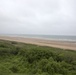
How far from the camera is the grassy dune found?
13.1 meters

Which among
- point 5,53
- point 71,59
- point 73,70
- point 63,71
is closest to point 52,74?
point 63,71

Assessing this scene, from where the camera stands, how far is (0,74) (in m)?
10.5

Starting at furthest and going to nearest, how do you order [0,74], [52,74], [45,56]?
[45,56] → [52,74] → [0,74]

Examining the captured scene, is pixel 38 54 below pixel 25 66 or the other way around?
the other way around

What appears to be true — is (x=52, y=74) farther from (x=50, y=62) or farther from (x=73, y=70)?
(x=73, y=70)

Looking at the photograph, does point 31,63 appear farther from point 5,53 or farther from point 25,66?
point 5,53

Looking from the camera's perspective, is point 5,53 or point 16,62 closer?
point 16,62

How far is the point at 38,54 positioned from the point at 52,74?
4295mm

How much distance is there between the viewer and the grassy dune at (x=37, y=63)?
1306 cm

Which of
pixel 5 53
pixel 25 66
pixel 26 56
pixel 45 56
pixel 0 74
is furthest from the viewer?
pixel 5 53

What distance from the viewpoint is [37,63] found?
1474cm

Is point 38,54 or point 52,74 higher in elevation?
point 38,54

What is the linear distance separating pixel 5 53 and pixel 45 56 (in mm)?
5937

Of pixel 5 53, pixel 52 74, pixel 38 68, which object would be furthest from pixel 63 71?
pixel 5 53
